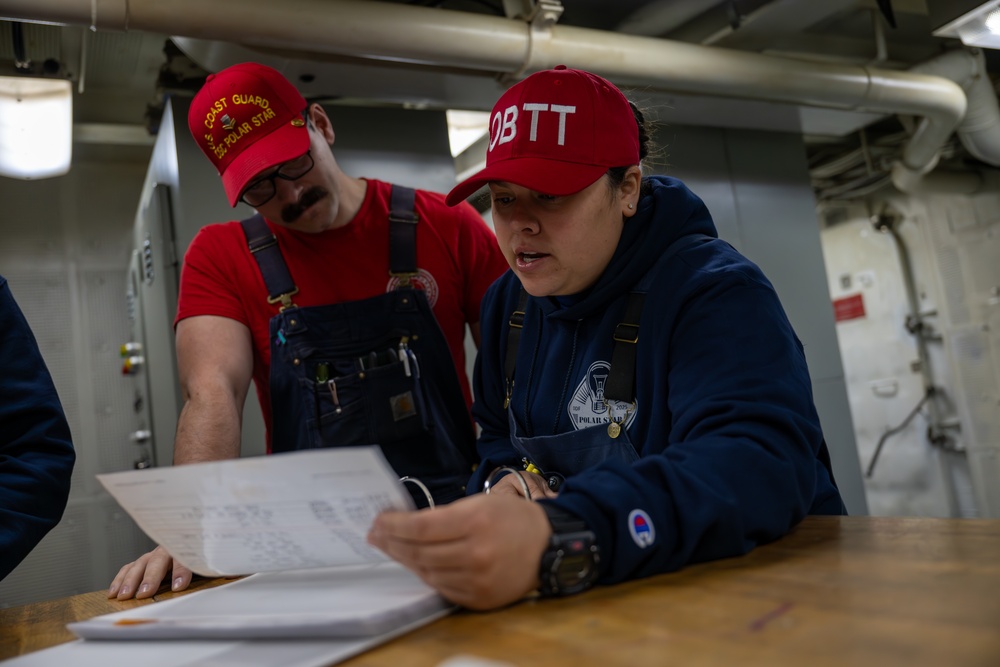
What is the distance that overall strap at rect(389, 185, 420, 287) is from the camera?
6.28ft

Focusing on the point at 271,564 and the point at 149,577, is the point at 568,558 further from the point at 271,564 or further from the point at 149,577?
the point at 149,577

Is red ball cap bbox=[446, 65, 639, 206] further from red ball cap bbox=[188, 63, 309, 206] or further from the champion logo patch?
red ball cap bbox=[188, 63, 309, 206]

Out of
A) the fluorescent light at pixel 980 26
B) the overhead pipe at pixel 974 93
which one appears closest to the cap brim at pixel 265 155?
the fluorescent light at pixel 980 26

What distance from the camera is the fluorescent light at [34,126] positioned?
3.23 m

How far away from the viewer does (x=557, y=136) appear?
48.3 inches

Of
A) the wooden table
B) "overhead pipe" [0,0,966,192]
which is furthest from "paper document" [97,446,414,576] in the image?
"overhead pipe" [0,0,966,192]

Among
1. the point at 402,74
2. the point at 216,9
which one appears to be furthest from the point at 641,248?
the point at 402,74

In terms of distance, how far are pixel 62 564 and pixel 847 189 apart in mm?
5650

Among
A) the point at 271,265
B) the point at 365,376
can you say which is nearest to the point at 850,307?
the point at 365,376

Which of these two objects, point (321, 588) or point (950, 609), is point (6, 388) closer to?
point (321, 588)

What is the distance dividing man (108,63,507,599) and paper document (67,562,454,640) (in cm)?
81

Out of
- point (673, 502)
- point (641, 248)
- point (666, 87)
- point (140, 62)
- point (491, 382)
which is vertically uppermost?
point (140, 62)

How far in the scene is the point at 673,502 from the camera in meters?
0.88

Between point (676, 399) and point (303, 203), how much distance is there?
1052mm
